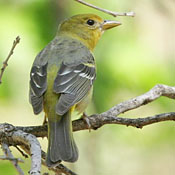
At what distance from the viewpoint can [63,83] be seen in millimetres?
4102

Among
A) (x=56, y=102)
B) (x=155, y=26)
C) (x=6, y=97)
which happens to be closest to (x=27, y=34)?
(x=6, y=97)

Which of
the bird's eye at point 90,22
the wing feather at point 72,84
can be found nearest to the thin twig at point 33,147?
the wing feather at point 72,84

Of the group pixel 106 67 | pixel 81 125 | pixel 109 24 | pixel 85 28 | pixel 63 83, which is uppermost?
pixel 85 28

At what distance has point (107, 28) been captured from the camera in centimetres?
516

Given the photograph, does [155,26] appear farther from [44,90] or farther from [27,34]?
[44,90]

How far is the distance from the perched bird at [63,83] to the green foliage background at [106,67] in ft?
0.46

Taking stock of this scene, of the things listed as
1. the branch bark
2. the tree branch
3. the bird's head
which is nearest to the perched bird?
the bird's head

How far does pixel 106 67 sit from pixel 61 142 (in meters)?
1.15

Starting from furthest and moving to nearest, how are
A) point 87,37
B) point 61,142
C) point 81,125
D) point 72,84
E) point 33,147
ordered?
point 87,37, point 72,84, point 81,125, point 61,142, point 33,147

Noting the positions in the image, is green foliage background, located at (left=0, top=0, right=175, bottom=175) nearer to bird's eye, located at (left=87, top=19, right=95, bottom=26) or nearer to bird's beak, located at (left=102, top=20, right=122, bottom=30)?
bird's beak, located at (left=102, top=20, right=122, bottom=30)

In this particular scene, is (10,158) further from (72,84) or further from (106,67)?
(106,67)

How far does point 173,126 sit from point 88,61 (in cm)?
110

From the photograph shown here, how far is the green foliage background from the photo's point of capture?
4582 millimetres

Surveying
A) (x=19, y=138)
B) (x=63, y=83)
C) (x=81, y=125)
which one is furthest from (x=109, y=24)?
(x=19, y=138)
